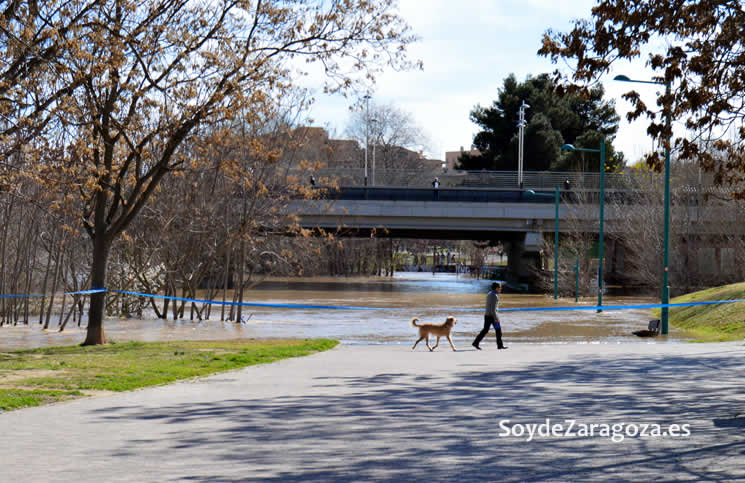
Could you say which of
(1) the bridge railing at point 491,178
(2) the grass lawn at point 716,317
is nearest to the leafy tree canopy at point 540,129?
(1) the bridge railing at point 491,178

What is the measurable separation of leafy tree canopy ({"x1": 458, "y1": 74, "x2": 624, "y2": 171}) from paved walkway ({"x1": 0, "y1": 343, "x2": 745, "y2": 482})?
6295 centimetres

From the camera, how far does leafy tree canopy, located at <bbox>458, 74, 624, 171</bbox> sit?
75.2 m

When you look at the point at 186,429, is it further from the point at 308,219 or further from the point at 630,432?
the point at 308,219

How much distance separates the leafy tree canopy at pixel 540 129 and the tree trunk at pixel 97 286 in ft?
190

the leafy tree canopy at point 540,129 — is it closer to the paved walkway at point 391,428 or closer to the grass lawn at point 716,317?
the grass lawn at point 716,317

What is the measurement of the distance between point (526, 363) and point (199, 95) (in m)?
9.24

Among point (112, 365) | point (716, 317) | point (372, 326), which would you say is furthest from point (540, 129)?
point (112, 365)

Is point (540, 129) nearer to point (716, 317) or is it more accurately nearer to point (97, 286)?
point (716, 317)

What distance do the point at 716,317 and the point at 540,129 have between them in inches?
2037

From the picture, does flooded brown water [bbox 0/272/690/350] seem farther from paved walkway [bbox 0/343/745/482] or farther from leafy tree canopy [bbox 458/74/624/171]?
leafy tree canopy [bbox 458/74/624/171]

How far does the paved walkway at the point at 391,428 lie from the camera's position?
6754mm

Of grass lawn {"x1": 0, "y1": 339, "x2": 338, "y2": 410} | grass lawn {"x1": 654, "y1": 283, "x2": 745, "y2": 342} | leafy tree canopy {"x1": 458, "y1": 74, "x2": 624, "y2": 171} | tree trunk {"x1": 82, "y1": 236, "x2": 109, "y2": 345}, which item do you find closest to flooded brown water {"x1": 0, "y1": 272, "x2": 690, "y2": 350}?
grass lawn {"x1": 654, "y1": 283, "x2": 745, "y2": 342}

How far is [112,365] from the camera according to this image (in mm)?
14656

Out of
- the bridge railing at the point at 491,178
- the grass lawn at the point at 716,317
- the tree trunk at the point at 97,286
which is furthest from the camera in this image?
the bridge railing at the point at 491,178
